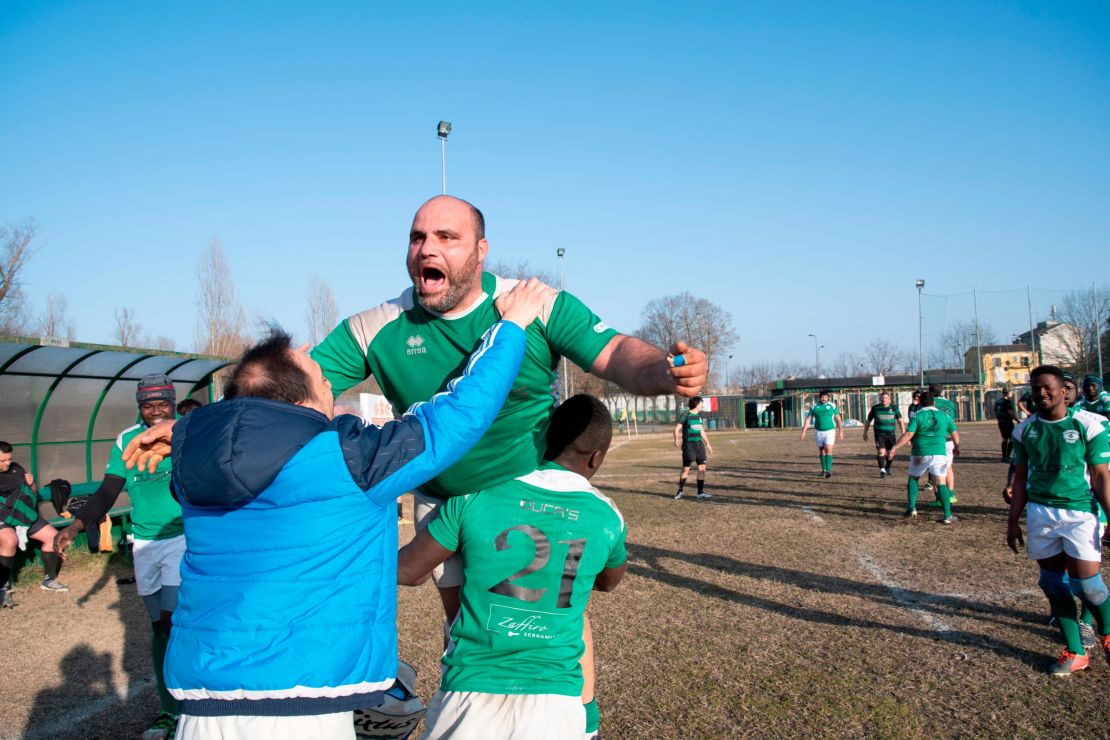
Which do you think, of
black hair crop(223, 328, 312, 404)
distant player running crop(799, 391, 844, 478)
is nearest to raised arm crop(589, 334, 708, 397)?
black hair crop(223, 328, 312, 404)

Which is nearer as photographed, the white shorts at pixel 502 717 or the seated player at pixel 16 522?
the white shorts at pixel 502 717

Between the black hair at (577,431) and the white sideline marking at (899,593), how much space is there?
5234mm

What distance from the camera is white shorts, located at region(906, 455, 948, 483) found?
12.5 meters

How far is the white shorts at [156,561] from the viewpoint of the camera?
5.76 metres

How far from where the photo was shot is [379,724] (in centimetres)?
262

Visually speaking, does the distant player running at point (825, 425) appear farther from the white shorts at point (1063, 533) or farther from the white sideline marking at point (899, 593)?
the white shorts at point (1063, 533)

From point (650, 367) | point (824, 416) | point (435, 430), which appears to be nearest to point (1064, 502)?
point (650, 367)

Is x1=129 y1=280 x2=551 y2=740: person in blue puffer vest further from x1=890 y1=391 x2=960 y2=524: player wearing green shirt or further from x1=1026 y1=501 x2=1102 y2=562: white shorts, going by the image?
x1=890 y1=391 x2=960 y2=524: player wearing green shirt

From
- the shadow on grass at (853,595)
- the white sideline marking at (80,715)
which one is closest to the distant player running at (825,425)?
the shadow on grass at (853,595)

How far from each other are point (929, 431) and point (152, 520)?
1189 centimetres

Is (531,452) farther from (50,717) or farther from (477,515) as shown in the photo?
(50,717)

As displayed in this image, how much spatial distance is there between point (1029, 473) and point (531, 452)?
5.65 metres

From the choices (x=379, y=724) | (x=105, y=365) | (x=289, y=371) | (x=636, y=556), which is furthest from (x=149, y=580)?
(x=105, y=365)

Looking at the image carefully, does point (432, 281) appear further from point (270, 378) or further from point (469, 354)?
point (270, 378)
